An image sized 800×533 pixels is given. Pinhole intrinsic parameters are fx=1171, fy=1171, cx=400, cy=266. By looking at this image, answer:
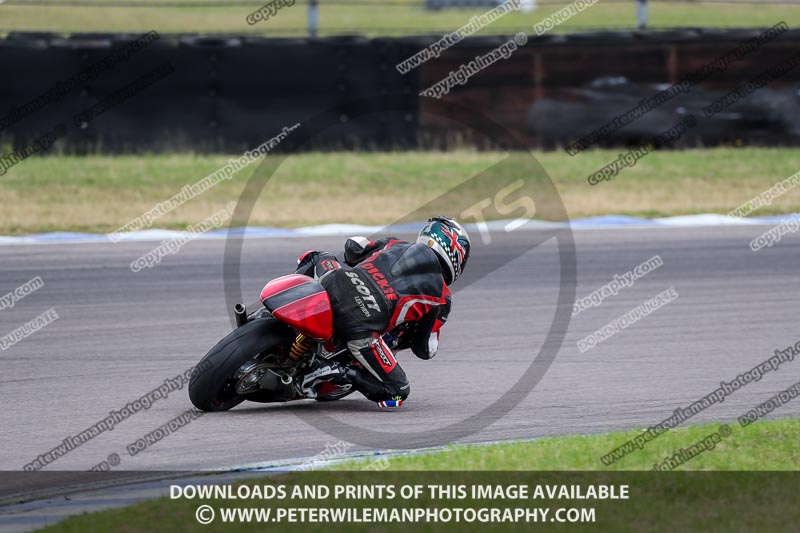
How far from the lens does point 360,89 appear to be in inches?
737

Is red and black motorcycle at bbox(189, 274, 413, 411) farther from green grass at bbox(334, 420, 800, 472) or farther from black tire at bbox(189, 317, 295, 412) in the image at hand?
green grass at bbox(334, 420, 800, 472)

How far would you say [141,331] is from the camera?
9.90 m

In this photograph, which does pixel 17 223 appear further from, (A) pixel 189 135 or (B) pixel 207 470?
(B) pixel 207 470

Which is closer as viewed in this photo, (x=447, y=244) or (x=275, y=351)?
(x=275, y=351)

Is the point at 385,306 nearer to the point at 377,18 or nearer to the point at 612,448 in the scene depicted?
the point at 612,448

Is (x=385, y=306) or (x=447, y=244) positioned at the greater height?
(x=447, y=244)

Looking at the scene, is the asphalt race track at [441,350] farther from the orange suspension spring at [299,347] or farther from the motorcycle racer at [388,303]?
the orange suspension spring at [299,347]

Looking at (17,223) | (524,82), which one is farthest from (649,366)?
(524,82)

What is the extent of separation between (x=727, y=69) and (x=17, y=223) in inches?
447

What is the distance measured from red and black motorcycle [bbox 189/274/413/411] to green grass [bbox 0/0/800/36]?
675 inches

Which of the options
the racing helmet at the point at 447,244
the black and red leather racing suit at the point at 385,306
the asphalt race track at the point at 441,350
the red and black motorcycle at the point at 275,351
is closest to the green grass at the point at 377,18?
the asphalt race track at the point at 441,350

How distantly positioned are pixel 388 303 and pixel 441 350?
2392 mm

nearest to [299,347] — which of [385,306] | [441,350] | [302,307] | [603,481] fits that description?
[302,307]

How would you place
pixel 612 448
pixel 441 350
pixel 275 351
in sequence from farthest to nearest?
pixel 441 350
pixel 275 351
pixel 612 448
